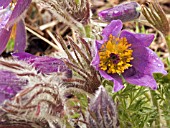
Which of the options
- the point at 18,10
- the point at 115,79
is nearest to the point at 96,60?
the point at 115,79

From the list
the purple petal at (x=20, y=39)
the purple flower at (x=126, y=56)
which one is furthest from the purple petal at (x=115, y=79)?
the purple petal at (x=20, y=39)

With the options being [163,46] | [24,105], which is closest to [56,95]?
[24,105]

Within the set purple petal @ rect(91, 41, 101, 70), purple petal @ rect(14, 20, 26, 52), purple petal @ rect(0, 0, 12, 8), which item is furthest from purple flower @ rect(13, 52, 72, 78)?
purple petal @ rect(14, 20, 26, 52)

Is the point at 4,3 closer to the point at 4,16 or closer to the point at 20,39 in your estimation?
the point at 4,16

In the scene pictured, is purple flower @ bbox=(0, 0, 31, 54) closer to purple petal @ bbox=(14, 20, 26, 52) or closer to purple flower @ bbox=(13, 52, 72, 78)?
purple petal @ bbox=(14, 20, 26, 52)

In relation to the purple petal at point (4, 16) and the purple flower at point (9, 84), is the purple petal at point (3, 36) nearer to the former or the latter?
the purple petal at point (4, 16)

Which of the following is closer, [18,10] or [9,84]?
[9,84]
